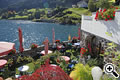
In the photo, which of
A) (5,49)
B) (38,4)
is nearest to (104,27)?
(5,49)

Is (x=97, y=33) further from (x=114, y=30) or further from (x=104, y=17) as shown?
(x=114, y=30)

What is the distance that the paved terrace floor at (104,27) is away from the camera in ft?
19.9

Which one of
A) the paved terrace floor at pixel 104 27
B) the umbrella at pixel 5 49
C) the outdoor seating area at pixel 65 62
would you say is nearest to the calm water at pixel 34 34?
the outdoor seating area at pixel 65 62

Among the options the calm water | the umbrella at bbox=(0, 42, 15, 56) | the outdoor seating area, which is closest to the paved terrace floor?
the outdoor seating area

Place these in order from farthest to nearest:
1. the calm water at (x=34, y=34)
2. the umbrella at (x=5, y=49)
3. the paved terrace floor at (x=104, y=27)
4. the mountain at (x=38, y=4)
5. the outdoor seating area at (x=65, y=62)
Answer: the mountain at (x=38, y=4)
the calm water at (x=34, y=34)
the umbrella at (x=5, y=49)
the paved terrace floor at (x=104, y=27)
the outdoor seating area at (x=65, y=62)

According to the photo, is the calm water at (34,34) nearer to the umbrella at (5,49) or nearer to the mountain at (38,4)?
the umbrella at (5,49)

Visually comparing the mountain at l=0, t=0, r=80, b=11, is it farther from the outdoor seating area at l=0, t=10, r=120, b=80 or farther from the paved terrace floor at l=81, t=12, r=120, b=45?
the paved terrace floor at l=81, t=12, r=120, b=45

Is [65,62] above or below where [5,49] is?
below

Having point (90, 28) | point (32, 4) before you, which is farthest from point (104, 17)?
point (32, 4)

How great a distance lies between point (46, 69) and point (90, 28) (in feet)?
22.2

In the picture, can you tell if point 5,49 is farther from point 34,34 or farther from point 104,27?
point 34,34

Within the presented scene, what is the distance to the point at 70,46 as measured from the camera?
17375 mm

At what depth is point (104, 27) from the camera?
7086 mm

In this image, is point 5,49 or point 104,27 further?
point 5,49
